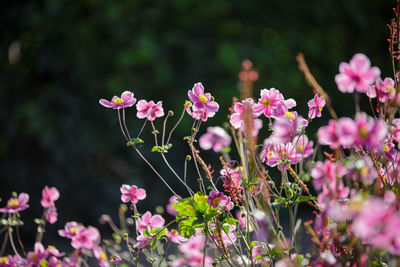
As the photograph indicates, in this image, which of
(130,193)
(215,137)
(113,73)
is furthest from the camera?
(113,73)

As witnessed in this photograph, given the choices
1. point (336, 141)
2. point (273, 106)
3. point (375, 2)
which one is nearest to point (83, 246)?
point (273, 106)

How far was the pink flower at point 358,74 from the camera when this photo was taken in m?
0.80

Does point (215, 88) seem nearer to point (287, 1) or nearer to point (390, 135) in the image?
point (287, 1)

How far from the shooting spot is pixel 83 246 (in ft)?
3.85

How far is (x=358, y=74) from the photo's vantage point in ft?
2.65

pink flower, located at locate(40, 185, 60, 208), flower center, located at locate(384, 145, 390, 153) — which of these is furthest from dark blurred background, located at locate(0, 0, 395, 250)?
flower center, located at locate(384, 145, 390, 153)

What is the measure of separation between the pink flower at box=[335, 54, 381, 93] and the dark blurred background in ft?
11.8

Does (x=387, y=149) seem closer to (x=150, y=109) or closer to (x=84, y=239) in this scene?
(x=150, y=109)

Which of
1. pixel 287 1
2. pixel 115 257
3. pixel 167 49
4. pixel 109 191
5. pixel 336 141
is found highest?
pixel 336 141

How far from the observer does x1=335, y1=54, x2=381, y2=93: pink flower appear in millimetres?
796

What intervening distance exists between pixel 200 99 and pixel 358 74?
0.47m

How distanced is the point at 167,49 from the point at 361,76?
3902 mm

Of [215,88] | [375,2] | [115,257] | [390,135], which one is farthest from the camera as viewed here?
[375,2]

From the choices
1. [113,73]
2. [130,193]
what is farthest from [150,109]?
[113,73]
